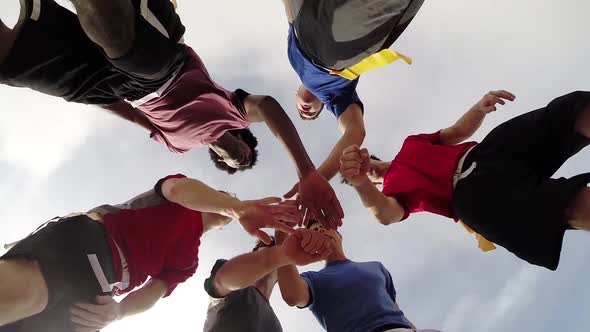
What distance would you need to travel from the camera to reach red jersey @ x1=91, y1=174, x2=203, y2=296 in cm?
198

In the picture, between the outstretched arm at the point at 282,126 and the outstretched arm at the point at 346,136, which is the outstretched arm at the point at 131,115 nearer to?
the outstretched arm at the point at 282,126

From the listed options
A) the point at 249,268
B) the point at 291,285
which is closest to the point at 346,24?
the point at 249,268

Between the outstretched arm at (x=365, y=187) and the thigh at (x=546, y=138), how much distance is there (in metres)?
0.46

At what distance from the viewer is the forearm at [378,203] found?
1938mm

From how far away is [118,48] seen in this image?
4.33ft

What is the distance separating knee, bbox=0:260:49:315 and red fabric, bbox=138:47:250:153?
89cm

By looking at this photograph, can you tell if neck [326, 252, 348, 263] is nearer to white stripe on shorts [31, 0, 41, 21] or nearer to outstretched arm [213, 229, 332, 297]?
outstretched arm [213, 229, 332, 297]

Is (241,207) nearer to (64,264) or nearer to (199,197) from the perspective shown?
(199,197)

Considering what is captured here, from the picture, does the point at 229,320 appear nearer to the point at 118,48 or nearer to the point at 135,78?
the point at 135,78

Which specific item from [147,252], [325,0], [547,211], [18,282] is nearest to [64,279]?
[18,282]

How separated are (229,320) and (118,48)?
4.03 feet

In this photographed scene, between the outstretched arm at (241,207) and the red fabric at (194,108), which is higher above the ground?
the red fabric at (194,108)

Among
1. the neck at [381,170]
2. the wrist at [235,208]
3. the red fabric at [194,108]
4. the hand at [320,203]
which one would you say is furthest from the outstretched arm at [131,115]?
the neck at [381,170]

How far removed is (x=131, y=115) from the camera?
2.49 metres
